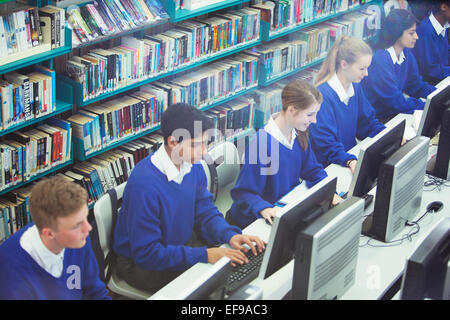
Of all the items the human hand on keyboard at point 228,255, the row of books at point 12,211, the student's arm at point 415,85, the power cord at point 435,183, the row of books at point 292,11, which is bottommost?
the row of books at point 12,211

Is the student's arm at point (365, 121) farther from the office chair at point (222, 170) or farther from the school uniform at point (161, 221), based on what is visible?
the school uniform at point (161, 221)

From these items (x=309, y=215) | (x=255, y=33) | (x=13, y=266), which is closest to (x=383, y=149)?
(x=309, y=215)

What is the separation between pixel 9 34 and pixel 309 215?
5.99 feet

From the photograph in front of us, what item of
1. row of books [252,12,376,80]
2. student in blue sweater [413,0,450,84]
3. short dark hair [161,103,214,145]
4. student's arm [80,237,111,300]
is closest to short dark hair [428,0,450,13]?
student in blue sweater [413,0,450,84]

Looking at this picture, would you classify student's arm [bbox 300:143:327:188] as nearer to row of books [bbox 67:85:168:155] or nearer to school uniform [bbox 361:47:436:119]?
row of books [bbox 67:85:168:155]

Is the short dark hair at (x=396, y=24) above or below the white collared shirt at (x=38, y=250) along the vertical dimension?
above

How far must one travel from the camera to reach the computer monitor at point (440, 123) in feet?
9.68

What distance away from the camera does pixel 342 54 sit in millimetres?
3539

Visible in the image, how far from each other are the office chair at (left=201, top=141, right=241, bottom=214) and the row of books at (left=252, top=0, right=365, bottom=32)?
1.66 metres

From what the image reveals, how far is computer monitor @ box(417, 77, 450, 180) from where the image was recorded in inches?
116

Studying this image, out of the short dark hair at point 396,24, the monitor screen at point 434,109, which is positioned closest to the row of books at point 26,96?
the monitor screen at point 434,109

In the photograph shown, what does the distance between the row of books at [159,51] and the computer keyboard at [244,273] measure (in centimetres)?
154

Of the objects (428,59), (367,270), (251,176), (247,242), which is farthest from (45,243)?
(428,59)
